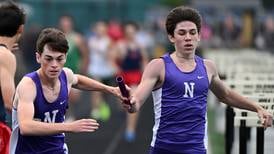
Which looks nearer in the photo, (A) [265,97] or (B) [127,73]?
(A) [265,97]

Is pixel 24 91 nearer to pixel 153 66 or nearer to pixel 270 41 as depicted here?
pixel 153 66

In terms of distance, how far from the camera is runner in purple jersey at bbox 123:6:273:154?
25.6ft

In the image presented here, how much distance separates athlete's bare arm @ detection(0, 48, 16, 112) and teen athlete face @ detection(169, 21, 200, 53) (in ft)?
4.49

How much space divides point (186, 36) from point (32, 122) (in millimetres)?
1485

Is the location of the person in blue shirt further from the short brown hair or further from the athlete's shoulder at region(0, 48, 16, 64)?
the short brown hair

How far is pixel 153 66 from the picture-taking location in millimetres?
7848

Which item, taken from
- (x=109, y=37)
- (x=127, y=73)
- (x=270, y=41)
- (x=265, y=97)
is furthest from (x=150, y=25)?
(x=265, y=97)

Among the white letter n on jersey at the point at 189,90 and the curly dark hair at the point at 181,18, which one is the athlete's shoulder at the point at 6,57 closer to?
the curly dark hair at the point at 181,18

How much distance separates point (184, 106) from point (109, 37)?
15299 millimetres

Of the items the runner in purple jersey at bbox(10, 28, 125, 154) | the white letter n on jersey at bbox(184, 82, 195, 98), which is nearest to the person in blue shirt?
the runner in purple jersey at bbox(10, 28, 125, 154)

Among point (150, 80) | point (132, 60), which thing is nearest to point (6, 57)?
point (150, 80)

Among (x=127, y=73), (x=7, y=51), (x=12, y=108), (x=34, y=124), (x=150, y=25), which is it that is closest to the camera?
(x=34, y=124)

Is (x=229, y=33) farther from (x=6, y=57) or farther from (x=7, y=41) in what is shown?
(x=6, y=57)

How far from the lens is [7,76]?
26.9 ft
